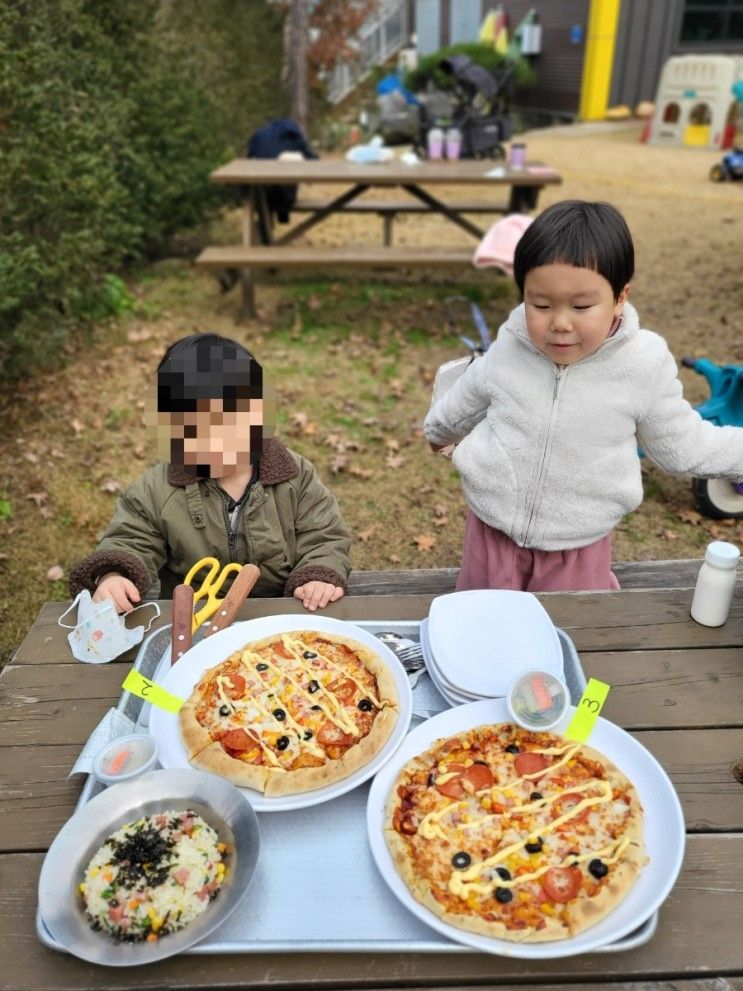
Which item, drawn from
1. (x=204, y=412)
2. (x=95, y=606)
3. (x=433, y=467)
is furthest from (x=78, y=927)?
(x=433, y=467)

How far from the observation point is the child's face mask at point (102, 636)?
74.3 inches

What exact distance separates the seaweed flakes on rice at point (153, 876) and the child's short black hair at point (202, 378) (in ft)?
3.46

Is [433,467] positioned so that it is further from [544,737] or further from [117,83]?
[117,83]

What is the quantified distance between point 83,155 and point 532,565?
538 centimetres

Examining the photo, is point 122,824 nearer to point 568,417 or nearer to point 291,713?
point 291,713

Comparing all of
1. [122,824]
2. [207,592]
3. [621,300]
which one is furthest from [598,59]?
[122,824]

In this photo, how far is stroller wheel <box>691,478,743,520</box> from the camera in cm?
420

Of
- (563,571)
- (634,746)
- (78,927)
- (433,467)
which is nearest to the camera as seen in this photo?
(78,927)

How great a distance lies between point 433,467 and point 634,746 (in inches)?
147

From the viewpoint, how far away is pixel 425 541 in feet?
14.4

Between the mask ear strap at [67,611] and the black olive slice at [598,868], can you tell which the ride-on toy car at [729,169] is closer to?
the mask ear strap at [67,611]

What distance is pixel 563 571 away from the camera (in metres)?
2.44

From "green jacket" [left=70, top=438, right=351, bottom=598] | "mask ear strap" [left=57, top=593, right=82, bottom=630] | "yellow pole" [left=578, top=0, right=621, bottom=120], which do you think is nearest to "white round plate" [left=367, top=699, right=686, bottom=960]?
"green jacket" [left=70, top=438, right=351, bottom=598]

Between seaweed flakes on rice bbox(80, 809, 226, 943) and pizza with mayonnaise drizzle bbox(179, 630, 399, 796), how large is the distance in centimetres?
17
